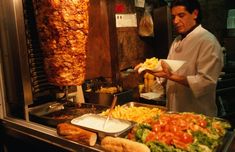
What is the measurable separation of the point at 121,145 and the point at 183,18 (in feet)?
5.54

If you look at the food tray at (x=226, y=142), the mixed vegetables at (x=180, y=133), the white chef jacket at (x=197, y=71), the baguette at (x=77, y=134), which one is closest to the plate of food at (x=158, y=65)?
the white chef jacket at (x=197, y=71)

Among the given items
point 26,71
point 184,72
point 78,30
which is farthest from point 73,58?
point 184,72

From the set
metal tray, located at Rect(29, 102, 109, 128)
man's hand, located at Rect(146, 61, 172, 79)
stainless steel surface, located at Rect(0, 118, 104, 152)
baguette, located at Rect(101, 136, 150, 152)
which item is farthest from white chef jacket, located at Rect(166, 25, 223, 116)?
stainless steel surface, located at Rect(0, 118, 104, 152)

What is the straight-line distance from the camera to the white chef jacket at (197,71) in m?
2.56

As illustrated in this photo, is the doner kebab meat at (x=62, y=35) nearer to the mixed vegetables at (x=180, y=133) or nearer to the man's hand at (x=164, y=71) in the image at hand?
the man's hand at (x=164, y=71)

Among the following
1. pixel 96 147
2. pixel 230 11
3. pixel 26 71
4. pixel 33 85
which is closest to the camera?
pixel 96 147

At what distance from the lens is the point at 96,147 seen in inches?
67.9

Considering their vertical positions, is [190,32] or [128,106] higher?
[190,32]

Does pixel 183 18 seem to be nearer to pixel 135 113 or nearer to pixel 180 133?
pixel 135 113

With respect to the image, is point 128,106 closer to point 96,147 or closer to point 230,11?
point 96,147

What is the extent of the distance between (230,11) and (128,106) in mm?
5259

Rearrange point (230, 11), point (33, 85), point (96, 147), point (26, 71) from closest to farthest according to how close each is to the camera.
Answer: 1. point (96, 147)
2. point (26, 71)
3. point (33, 85)
4. point (230, 11)

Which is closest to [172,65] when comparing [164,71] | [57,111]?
[164,71]

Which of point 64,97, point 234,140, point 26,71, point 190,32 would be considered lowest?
point 234,140
